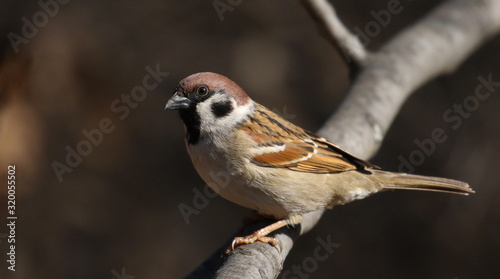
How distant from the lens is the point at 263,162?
11.5 feet

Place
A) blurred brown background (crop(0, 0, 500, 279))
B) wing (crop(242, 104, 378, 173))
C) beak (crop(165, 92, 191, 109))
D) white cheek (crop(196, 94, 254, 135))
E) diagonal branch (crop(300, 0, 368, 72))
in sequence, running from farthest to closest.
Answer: blurred brown background (crop(0, 0, 500, 279)) → diagonal branch (crop(300, 0, 368, 72)) → wing (crop(242, 104, 378, 173)) → white cheek (crop(196, 94, 254, 135)) → beak (crop(165, 92, 191, 109))

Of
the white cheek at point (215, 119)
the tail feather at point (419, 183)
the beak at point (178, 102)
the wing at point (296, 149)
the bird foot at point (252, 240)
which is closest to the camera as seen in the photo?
the bird foot at point (252, 240)

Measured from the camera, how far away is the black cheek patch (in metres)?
3.46

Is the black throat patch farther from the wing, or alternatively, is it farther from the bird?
the wing

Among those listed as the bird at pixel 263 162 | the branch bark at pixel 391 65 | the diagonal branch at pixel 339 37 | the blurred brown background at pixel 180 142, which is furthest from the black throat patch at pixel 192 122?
the blurred brown background at pixel 180 142

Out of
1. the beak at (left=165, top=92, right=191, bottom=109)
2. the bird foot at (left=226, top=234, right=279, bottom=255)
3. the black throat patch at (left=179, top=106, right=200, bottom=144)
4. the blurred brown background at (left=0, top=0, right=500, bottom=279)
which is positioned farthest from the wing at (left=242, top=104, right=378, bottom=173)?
the blurred brown background at (left=0, top=0, right=500, bottom=279)

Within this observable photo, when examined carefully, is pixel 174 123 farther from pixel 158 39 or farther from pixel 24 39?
→ pixel 24 39

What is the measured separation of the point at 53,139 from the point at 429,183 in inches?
147

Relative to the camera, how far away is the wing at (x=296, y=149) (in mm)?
3594

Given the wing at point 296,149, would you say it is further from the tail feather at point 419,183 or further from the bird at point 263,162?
the tail feather at point 419,183

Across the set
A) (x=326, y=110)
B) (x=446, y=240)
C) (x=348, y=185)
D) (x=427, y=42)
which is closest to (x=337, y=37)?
(x=427, y=42)

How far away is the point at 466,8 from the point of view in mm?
4270

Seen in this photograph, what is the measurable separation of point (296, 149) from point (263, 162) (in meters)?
0.28

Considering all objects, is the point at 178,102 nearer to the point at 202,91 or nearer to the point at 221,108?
the point at 202,91
